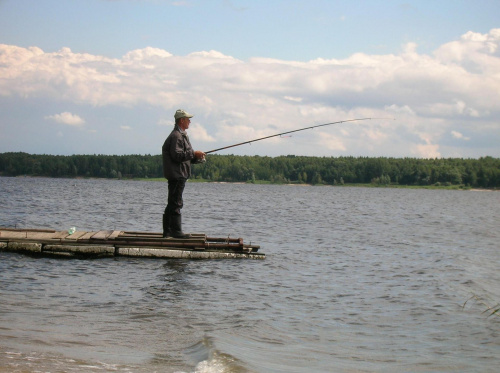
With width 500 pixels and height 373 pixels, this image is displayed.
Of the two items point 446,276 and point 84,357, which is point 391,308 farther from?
point 84,357

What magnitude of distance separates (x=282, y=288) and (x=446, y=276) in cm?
534

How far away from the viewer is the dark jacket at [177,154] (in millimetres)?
14125

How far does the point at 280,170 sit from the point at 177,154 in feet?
556

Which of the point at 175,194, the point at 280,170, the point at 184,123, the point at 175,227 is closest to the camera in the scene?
the point at 184,123

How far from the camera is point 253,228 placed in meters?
28.8

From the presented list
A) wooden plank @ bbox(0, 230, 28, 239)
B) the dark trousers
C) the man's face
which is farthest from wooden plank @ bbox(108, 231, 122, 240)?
the man's face

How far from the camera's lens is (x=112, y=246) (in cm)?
1488

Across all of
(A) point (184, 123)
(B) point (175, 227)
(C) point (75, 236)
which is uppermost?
(A) point (184, 123)

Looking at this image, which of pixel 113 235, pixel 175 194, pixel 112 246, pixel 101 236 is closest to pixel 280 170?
pixel 113 235

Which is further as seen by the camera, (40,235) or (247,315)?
(40,235)

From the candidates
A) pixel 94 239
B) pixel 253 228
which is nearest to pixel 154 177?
pixel 253 228

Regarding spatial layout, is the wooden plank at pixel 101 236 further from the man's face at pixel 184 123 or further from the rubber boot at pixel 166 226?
the man's face at pixel 184 123

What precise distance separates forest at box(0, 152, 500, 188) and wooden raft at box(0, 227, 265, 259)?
150708 mm

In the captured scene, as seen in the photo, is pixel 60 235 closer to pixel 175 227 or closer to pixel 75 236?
pixel 75 236
